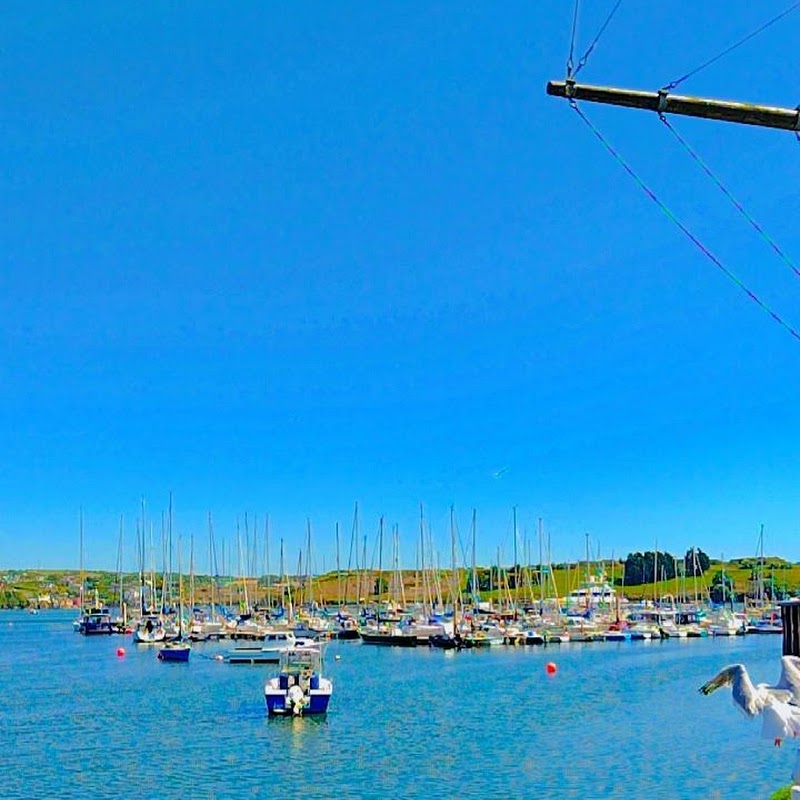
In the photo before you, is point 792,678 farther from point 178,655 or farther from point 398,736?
point 178,655

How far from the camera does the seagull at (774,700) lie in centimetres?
1691

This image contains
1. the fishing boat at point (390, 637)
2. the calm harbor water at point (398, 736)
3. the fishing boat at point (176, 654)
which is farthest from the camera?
the fishing boat at point (390, 637)

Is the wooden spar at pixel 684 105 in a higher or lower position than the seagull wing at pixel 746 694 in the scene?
higher

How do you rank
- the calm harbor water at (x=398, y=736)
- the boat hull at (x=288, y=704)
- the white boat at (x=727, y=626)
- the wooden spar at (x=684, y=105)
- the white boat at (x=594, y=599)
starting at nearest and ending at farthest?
the wooden spar at (x=684, y=105) < the calm harbor water at (x=398, y=736) < the boat hull at (x=288, y=704) < the white boat at (x=727, y=626) < the white boat at (x=594, y=599)

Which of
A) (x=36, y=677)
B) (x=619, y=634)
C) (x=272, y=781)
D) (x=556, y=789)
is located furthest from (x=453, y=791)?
(x=619, y=634)

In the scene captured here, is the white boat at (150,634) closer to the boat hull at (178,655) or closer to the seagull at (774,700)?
the boat hull at (178,655)

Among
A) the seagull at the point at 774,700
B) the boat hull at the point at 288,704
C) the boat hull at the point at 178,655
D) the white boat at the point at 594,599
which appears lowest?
the white boat at the point at 594,599

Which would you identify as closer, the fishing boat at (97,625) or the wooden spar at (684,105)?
the wooden spar at (684,105)

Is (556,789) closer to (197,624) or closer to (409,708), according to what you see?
(409,708)

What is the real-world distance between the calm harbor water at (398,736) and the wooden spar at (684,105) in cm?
2880

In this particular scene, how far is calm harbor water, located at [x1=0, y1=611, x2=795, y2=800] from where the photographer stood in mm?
41312

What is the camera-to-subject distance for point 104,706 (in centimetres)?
6925

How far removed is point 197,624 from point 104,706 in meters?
72.0

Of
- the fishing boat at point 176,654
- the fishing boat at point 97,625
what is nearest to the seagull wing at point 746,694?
the fishing boat at point 176,654
